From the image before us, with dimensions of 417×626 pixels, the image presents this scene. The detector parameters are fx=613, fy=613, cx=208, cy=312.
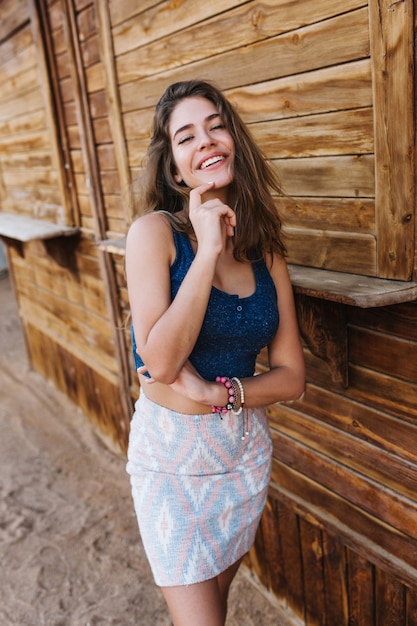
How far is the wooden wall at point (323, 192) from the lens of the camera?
187cm

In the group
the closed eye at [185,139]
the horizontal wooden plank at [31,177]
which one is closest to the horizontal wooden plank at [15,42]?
the horizontal wooden plank at [31,177]

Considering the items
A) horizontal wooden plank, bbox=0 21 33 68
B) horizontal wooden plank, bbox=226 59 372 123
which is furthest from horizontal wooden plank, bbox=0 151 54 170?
horizontal wooden plank, bbox=226 59 372 123

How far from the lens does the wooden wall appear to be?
187 cm

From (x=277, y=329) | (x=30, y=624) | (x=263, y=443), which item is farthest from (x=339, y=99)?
(x=30, y=624)

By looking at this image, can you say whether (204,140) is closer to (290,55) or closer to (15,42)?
(290,55)

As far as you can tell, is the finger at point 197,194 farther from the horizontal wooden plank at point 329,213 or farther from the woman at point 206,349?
the horizontal wooden plank at point 329,213

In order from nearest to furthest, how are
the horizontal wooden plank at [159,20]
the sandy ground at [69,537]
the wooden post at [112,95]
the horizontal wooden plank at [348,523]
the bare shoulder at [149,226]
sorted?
the bare shoulder at [149,226]
the horizontal wooden plank at [348,523]
the horizontal wooden plank at [159,20]
the sandy ground at [69,537]
the wooden post at [112,95]

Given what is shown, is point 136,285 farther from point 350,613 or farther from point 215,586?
point 350,613

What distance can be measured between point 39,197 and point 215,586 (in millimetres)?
3880

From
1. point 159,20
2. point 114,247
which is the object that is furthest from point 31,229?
point 159,20

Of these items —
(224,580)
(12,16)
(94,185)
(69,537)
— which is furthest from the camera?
(12,16)

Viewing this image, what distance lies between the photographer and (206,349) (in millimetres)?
1753

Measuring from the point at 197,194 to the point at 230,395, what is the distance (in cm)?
57

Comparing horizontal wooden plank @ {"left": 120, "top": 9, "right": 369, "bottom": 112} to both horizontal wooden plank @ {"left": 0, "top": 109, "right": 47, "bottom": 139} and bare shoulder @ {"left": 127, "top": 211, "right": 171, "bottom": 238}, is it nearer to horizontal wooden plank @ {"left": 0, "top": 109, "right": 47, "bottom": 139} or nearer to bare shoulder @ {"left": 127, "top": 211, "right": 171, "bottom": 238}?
bare shoulder @ {"left": 127, "top": 211, "right": 171, "bottom": 238}
